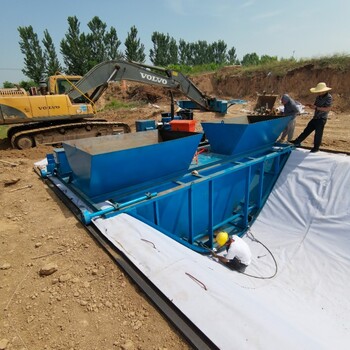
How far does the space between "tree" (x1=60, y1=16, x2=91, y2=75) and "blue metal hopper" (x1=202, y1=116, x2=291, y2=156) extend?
34.7 m

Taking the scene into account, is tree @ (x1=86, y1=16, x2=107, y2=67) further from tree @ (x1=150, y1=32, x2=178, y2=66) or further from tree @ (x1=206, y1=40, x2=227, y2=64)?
tree @ (x1=206, y1=40, x2=227, y2=64)

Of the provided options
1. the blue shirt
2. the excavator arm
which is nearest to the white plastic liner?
the blue shirt

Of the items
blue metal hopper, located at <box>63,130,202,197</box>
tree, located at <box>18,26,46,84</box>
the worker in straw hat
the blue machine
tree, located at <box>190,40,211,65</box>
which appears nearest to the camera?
blue metal hopper, located at <box>63,130,202,197</box>

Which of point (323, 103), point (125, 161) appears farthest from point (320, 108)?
point (125, 161)

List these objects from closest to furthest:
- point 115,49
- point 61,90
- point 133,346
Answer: point 133,346 < point 61,90 < point 115,49

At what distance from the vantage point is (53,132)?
26.6 ft

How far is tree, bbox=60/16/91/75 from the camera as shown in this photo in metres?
33.3

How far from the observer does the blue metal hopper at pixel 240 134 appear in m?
4.85

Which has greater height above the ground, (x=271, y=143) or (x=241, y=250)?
(x=271, y=143)

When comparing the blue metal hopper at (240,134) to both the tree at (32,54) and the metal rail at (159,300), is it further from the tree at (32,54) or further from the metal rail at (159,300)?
the tree at (32,54)

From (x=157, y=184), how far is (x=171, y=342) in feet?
8.23

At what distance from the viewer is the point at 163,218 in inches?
162

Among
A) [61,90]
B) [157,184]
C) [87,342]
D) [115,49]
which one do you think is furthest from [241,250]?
[115,49]

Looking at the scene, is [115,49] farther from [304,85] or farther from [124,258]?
[124,258]
